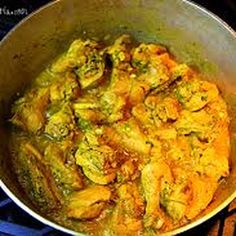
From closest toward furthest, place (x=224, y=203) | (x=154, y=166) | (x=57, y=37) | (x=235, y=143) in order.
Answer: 1. (x=224, y=203)
2. (x=154, y=166)
3. (x=235, y=143)
4. (x=57, y=37)

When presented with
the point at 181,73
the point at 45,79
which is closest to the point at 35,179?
the point at 45,79

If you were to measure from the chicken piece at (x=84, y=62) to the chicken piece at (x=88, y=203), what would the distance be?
0.27 metres

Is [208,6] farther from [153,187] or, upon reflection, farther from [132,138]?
[153,187]

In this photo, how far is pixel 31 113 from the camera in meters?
1.29

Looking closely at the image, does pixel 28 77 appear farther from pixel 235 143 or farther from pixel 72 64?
Result: pixel 235 143

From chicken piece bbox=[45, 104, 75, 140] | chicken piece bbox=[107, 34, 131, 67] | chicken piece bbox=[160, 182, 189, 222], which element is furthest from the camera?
chicken piece bbox=[107, 34, 131, 67]

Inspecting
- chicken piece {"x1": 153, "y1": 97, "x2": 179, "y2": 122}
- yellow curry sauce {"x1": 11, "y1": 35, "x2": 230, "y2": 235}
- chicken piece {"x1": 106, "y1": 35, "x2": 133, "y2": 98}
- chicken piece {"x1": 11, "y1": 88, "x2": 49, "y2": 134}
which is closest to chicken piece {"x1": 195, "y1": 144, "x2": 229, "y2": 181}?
yellow curry sauce {"x1": 11, "y1": 35, "x2": 230, "y2": 235}

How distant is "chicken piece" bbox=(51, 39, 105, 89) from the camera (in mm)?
1360

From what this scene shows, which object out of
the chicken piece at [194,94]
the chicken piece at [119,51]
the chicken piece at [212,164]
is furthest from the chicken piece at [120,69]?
the chicken piece at [212,164]

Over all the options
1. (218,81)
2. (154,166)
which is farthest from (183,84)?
(154,166)

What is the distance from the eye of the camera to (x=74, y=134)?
129 centimetres

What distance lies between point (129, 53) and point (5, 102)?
0.99 feet

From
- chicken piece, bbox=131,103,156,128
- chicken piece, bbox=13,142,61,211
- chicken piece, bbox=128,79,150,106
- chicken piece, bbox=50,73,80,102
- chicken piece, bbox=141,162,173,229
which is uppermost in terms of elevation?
chicken piece, bbox=128,79,150,106

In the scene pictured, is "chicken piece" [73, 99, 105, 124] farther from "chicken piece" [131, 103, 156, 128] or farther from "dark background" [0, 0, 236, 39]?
"dark background" [0, 0, 236, 39]
